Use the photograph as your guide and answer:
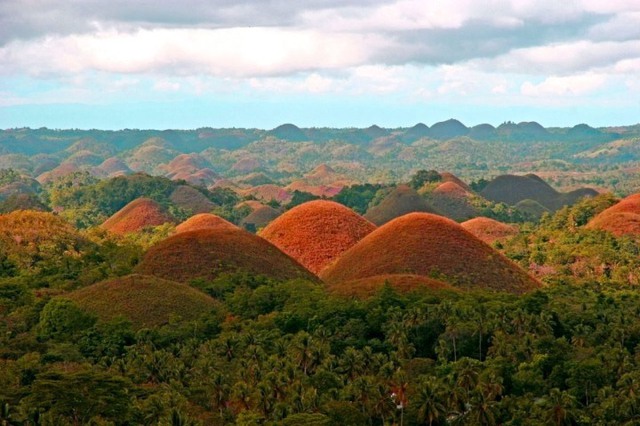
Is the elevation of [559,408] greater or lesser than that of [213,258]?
lesser

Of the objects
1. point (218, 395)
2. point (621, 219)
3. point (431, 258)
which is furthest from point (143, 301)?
point (621, 219)

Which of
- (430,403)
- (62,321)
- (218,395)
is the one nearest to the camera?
(430,403)

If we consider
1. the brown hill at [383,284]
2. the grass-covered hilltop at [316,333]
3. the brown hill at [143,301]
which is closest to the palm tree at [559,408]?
the grass-covered hilltop at [316,333]

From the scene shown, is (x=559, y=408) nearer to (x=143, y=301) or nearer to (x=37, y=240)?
(x=143, y=301)

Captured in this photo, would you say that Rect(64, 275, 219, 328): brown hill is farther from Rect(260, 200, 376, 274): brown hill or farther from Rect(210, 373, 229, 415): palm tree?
Rect(260, 200, 376, 274): brown hill

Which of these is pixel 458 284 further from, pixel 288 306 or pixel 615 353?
pixel 615 353

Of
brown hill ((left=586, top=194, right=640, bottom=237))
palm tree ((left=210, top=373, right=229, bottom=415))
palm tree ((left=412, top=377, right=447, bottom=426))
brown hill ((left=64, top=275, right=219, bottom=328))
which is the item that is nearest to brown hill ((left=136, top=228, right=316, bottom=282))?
brown hill ((left=64, top=275, right=219, bottom=328))

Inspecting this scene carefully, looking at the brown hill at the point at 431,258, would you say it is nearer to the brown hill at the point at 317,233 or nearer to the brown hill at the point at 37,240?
the brown hill at the point at 317,233
